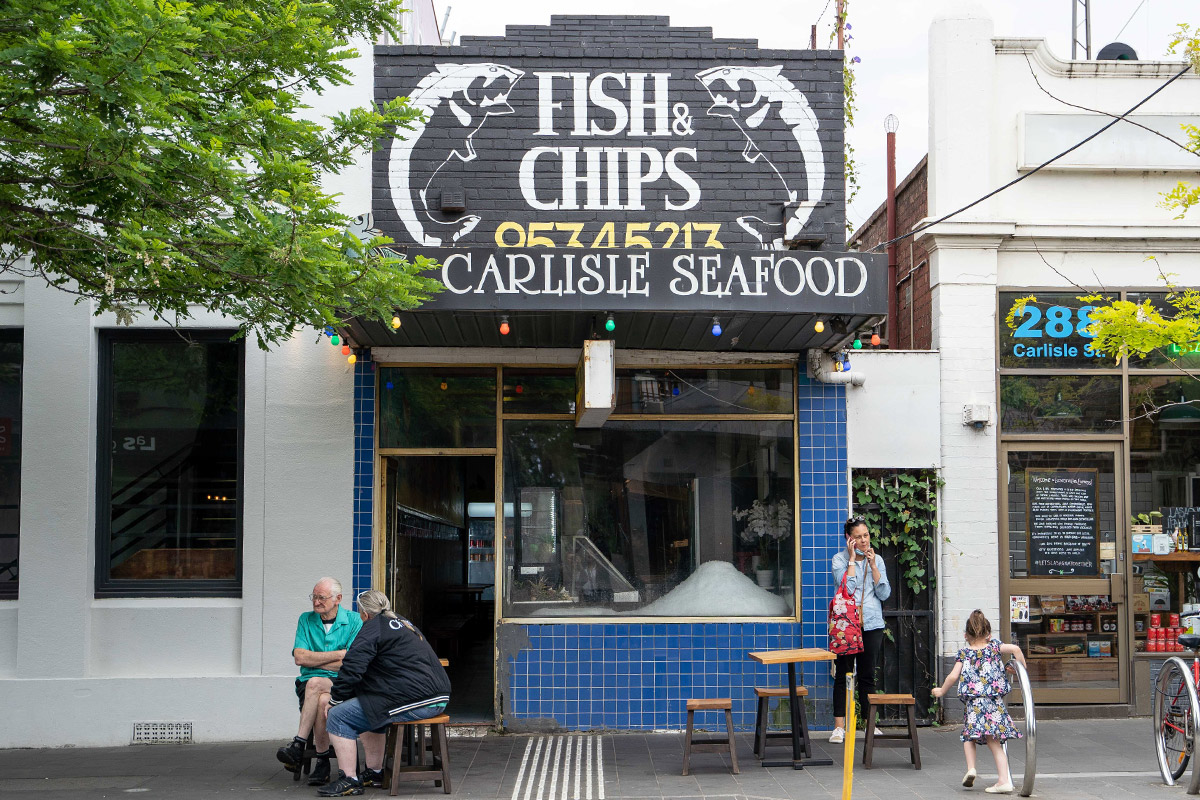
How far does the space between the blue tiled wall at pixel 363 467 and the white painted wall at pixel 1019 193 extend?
509 centimetres

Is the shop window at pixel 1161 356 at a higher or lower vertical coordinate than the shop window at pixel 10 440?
higher

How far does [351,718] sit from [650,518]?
131 inches

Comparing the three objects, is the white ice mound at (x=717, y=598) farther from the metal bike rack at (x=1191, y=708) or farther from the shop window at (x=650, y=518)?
the metal bike rack at (x=1191, y=708)

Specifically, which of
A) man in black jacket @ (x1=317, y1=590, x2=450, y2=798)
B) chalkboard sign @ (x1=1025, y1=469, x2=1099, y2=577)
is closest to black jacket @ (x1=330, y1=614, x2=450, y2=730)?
man in black jacket @ (x1=317, y1=590, x2=450, y2=798)

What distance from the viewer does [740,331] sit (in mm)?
8656

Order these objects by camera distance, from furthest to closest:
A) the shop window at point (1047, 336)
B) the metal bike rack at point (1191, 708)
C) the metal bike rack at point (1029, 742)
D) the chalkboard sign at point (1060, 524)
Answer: the shop window at point (1047, 336)
the chalkboard sign at point (1060, 524)
the metal bike rack at point (1191, 708)
the metal bike rack at point (1029, 742)

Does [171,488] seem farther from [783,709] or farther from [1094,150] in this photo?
[1094,150]

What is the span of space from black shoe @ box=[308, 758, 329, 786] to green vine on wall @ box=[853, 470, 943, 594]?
490cm

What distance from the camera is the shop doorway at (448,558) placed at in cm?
967

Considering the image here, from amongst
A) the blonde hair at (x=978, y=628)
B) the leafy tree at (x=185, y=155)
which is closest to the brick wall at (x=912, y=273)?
the blonde hair at (x=978, y=628)

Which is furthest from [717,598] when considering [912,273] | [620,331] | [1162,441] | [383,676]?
[1162,441]

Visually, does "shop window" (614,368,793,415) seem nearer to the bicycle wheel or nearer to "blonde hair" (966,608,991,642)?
"blonde hair" (966,608,991,642)

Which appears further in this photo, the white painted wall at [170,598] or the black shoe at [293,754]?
the white painted wall at [170,598]

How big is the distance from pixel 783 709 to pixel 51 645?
6.23 m
